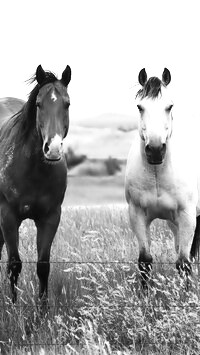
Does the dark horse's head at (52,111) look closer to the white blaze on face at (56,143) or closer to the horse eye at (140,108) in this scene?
the white blaze on face at (56,143)

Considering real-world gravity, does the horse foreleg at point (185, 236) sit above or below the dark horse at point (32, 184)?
below

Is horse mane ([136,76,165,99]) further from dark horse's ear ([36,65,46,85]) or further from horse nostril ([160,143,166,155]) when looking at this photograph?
dark horse's ear ([36,65,46,85])

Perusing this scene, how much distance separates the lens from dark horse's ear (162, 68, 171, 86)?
6953mm

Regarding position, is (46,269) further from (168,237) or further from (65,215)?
(65,215)

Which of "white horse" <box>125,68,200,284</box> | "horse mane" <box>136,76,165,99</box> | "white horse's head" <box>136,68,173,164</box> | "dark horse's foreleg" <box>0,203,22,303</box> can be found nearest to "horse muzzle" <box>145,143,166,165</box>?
"white horse's head" <box>136,68,173,164</box>

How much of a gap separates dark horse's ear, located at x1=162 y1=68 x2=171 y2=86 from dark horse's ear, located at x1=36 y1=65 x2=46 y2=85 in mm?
1190

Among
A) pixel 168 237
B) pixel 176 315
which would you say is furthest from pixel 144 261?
pixel 168 237

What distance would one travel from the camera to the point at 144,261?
717 cm

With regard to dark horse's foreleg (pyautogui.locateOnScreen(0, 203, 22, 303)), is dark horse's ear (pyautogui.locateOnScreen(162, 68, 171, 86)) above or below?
above

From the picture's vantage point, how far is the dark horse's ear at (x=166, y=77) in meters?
6.95

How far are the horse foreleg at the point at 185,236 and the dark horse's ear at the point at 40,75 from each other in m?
1.87

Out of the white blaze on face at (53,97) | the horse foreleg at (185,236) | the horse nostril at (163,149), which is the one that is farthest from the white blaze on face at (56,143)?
the horse foreleg at (185,236)

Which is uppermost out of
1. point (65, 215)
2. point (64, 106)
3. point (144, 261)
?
point (64, 106)

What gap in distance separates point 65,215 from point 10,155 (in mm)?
5424
